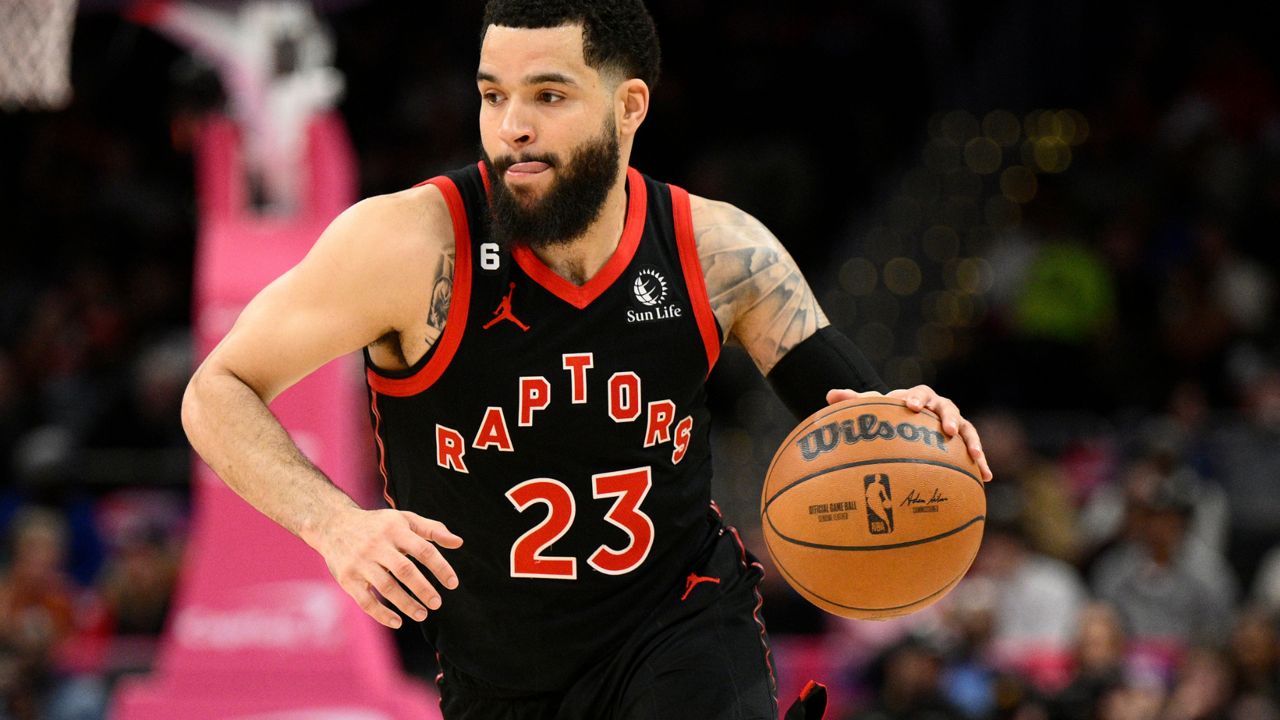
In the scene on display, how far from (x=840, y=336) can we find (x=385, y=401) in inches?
45.4

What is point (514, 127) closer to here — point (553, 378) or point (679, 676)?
point (553, 378)

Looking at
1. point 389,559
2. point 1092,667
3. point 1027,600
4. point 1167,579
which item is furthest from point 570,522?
point 1167,579

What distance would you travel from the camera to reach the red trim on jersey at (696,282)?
3809mm

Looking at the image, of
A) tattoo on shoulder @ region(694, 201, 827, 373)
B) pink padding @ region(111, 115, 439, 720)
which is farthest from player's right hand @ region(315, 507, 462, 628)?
pink padding @ region(111, 115, 439, 720)

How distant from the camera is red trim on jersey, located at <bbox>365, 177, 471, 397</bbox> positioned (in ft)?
11.7

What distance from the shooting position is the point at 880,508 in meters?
3.59

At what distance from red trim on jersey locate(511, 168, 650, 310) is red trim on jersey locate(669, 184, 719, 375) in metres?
0.10

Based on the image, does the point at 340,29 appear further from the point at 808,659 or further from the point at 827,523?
the point at 827,523

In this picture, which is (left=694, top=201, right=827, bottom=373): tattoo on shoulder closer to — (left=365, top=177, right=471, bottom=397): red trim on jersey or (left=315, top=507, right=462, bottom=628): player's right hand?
(left=365, top=177, right=471, bottom=397): red trim on jersey

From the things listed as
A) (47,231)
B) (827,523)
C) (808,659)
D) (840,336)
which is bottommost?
(808,659)

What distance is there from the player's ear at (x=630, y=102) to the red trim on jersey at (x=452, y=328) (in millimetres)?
430

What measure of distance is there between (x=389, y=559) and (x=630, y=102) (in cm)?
138

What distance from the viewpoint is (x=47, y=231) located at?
12695 mm

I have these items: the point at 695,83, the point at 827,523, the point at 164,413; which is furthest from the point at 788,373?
the point at 695,83
